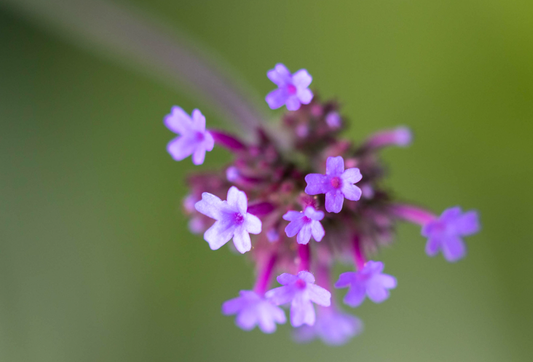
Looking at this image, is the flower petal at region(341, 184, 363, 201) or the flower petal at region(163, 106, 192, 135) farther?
the flower petal at region(163, 106, 192, 135)

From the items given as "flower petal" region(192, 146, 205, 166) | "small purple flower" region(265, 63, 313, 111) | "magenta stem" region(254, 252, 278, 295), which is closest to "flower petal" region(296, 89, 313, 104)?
"small purple flower" region(265, 63, 313, 111)

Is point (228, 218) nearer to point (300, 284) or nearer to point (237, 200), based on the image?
point (237, 200)

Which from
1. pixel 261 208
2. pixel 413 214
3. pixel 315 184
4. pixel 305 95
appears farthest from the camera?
pixel 413 214

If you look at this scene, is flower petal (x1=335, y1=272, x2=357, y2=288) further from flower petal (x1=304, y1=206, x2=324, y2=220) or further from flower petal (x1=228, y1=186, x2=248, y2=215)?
flower petal (x1=228, y1=186, x2=248, y2=215)

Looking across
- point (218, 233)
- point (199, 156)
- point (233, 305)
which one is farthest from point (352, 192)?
point (233, 305)

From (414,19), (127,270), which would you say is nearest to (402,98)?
(414,19)

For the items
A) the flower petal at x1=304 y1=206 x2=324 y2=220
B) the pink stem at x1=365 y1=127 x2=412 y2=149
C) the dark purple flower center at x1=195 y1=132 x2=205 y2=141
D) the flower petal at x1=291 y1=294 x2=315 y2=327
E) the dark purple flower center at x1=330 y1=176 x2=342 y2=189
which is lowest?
the flower petal at x1=291 y1=294 x2=315 y2=327

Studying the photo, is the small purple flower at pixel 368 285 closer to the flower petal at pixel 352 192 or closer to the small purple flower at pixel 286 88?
the flower petal at pixel 352 192
